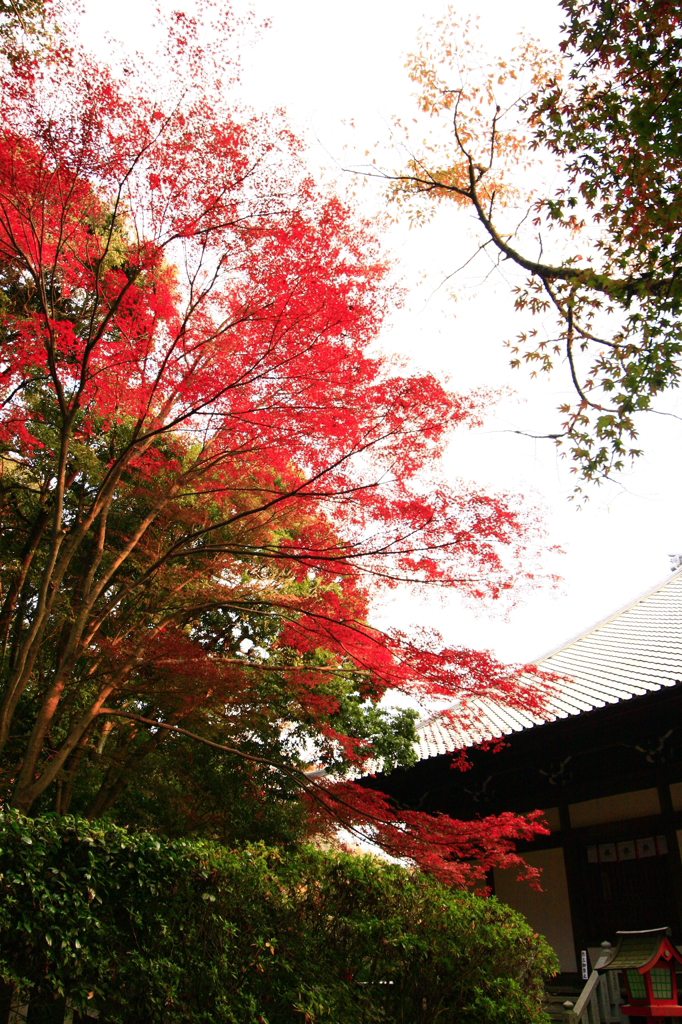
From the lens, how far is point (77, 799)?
1027cm

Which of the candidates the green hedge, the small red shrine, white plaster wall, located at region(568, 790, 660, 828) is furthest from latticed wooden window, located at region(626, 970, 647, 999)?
white plaster wall, located at region(568, 790, 660, 828)

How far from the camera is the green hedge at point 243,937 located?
4.12 metres

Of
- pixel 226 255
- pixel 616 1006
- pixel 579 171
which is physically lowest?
pixel 616 1006

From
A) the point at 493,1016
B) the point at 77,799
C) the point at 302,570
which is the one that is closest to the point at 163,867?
the point at 493,1016

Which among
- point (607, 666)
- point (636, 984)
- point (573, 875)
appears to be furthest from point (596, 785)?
point (636, 984)

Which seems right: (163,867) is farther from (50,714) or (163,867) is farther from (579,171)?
(579,171)

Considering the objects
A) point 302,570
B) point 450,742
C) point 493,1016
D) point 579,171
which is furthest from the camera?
point 450,742

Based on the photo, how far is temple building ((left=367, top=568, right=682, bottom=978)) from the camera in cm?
801

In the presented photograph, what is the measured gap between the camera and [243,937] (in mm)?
4805

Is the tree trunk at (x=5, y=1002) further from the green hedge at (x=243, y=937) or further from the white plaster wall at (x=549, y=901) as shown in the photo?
the white plaster wall at (x=549, y=901)

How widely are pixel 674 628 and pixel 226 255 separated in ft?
24.4

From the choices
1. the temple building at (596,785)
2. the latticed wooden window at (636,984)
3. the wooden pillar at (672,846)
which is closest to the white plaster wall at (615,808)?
the temple building at (596,785)

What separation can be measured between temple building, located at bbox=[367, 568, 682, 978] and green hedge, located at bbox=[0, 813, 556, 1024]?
2.67 metres

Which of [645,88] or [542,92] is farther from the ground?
[542,92]
